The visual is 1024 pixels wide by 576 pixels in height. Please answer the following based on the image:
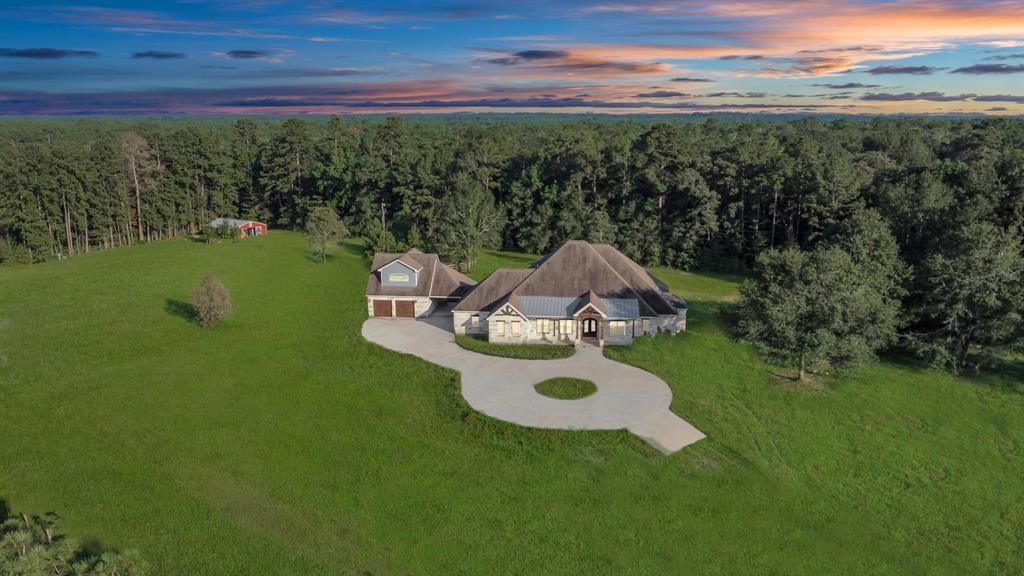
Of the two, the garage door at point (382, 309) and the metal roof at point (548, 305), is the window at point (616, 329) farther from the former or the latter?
the garage door at point (382, 309)

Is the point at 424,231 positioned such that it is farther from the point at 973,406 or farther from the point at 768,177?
the point at 973,406

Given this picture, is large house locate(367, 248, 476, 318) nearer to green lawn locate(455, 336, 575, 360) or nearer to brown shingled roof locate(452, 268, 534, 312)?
brown shingled roof locate(452, 268, 534, 312)

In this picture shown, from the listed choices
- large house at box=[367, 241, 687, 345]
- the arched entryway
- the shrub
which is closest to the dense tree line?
large house at box=[367, 241, 687, 345]

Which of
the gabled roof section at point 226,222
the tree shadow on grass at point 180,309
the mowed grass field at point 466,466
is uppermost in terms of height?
the gabled roof section at point 226,222

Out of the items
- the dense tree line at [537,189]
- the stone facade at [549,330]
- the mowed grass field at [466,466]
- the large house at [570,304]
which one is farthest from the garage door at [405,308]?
the dense tree line at [537,189]

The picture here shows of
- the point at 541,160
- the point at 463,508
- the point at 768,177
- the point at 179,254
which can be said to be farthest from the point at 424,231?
the point at 463,508

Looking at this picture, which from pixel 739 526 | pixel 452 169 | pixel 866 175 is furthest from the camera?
pixel 452 169
